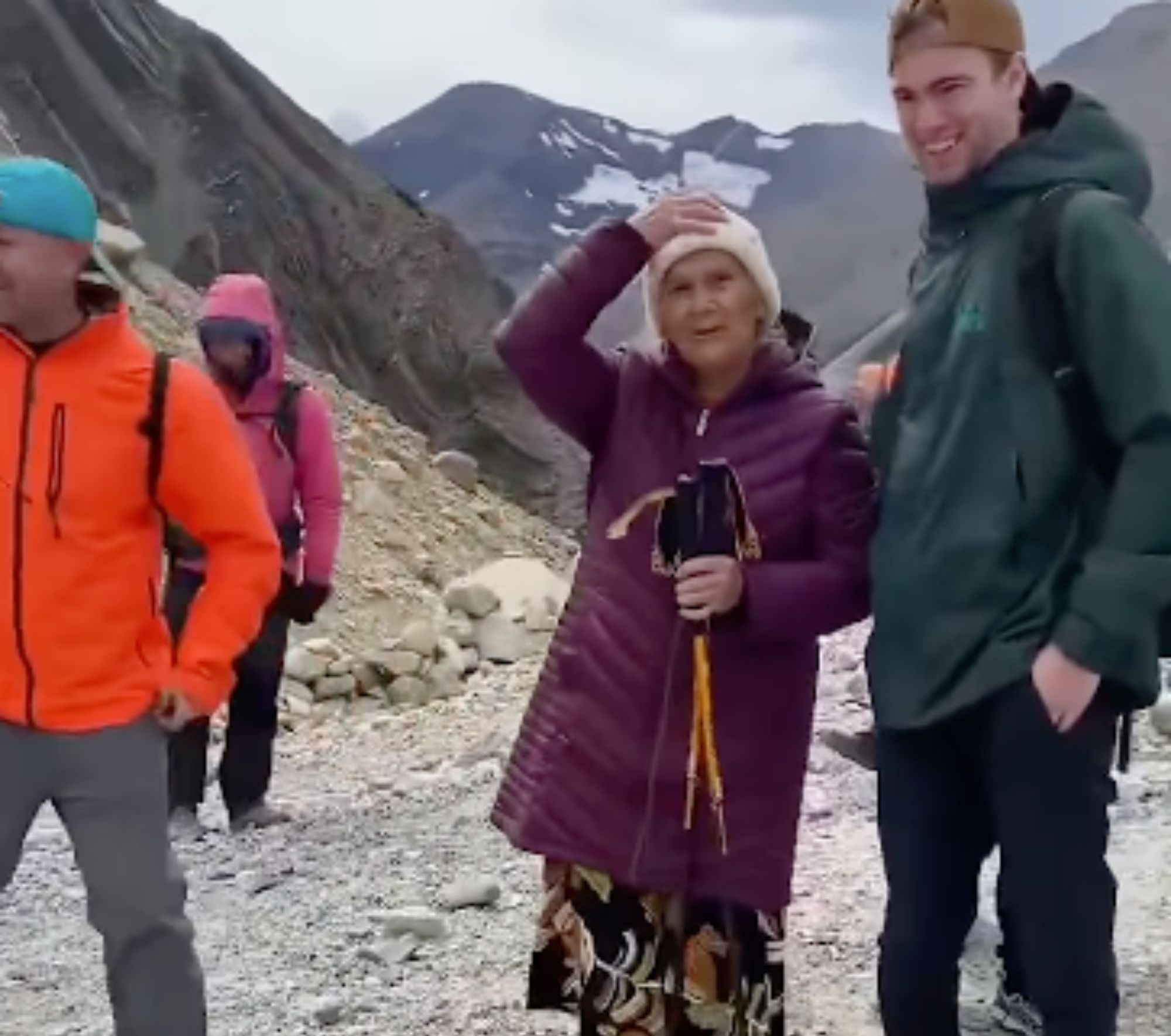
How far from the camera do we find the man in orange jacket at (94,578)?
305 centimetres

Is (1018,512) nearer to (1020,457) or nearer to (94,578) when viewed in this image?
(1020,457)

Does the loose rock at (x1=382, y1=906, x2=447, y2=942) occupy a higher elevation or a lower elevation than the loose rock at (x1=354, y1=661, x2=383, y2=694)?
lower

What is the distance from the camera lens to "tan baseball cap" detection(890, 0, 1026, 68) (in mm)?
2602

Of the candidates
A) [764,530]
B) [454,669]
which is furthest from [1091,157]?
[454,669]

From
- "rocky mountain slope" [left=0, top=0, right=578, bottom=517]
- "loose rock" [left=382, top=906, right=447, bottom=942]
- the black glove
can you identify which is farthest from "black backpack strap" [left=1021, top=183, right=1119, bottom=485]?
"rocky mountain slope" [left=0, top=0, right=578, bottom=517]

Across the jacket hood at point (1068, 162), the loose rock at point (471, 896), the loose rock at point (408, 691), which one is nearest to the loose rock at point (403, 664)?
the loose rock at point (408, 691)

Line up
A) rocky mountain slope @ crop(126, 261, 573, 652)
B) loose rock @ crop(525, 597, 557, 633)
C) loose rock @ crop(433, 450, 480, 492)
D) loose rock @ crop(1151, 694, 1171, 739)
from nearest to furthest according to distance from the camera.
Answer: loose rock @ crop(1151, 694, 1171, 739)
loose rock @ crop(525, 597, 557, 633)
rocky mountain slope @ crop(126, 261, 573, 652)
loose rock @ crop(433, 450, 480, 492)

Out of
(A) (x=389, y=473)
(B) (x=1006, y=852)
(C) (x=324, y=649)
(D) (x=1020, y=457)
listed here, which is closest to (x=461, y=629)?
(C) (x=324, y=649)

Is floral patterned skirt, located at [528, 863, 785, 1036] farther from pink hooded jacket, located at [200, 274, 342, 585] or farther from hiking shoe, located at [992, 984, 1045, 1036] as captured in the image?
pink hooded jacket, located at [200, 274, 342, 585]

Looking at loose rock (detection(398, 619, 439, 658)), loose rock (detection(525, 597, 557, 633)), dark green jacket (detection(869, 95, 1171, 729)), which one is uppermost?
dark green jacket (detection(869, 95, 1171, 729))

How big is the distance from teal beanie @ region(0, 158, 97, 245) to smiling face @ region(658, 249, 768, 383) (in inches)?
38.6

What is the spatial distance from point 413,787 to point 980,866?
4.71 metres

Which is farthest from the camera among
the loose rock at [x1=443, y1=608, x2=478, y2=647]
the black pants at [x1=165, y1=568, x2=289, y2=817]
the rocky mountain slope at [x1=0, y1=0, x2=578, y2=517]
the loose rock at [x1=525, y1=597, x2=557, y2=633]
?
the rocky mountain slope at [x1=0, y1=0, x2=578, y2=517]

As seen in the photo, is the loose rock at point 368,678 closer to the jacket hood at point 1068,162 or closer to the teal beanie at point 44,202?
the teal beanie at point 44,202
